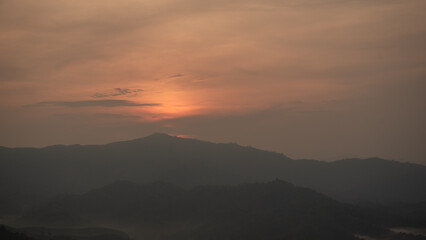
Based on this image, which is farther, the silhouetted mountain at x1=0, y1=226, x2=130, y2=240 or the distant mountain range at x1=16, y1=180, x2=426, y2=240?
the distant mountain range at x1=16, y1=180, x2=426, y2=240

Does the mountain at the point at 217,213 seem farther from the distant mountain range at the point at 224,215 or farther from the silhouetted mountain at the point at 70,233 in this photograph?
the silhouetted mountain at the point at 70,233

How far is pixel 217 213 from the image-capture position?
175750mm

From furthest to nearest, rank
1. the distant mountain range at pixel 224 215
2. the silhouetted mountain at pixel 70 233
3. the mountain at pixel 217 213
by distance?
the mountain at pixel 217 213
the distant mountain range at pixel 224 215
the silhouetted mountain at pixel 70 233

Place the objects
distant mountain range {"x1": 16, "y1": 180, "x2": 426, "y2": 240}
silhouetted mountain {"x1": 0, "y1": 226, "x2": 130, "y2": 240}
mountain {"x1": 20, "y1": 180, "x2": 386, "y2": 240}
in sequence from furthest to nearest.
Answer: mountain {"x1": 20, "y1": 180, "x2": 386, "y2": 240}, distant mountain range {"x1": 16, "y1": 180, "x2": 426, "y2": 240}, silhouetted mountain {"x1": 0, "y1": 226, "x2": 130, "y2": 240}

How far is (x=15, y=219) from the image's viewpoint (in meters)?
194

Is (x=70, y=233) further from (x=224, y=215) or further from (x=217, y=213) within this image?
(x=217, y=213)

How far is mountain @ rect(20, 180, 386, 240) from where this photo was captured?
152000 millimetres

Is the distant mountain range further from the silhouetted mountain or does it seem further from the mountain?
the silhouetted mountain

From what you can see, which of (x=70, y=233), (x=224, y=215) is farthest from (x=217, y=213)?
(x=70, y=233)

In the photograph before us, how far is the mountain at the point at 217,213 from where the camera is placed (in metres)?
152

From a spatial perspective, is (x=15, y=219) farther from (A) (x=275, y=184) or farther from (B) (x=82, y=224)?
(A) (x=275, y=184)

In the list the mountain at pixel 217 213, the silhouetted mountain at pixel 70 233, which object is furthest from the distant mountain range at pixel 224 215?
the silhouetted mountain at pixel 70 233

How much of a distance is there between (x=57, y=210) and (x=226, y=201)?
67719 mm

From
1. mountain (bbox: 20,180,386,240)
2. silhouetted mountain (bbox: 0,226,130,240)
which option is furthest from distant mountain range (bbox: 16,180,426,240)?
silhouetted mountain (bbox: 0,226,130,240)
